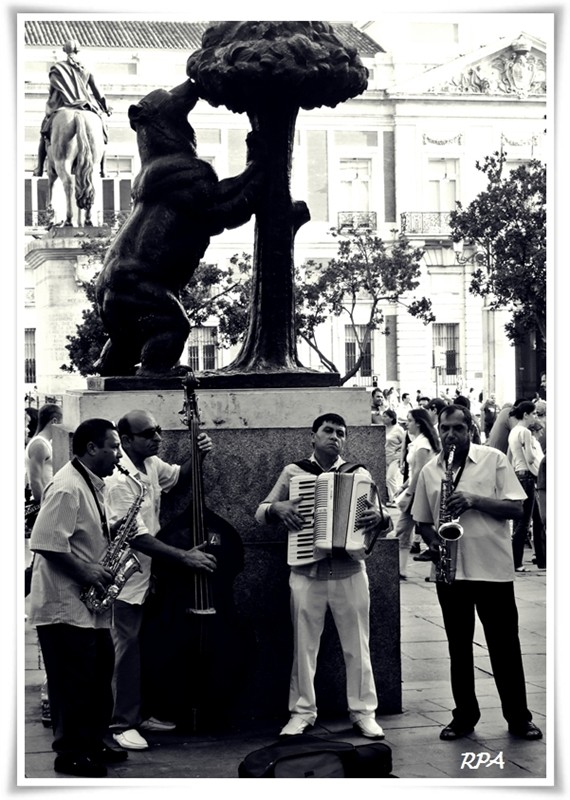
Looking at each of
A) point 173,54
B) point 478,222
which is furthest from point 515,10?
point 173,54

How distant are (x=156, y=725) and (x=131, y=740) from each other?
0.30 m

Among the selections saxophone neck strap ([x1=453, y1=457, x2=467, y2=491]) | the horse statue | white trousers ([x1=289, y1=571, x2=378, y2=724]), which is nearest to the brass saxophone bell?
saxophone neck strap ([x1=453, y1=457, x2=467, y2=491])

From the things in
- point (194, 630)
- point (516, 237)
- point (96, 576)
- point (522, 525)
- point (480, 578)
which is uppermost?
point (516, 237)

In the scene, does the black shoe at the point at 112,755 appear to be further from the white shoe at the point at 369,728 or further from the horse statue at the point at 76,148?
the horse statue at the point at 76,148

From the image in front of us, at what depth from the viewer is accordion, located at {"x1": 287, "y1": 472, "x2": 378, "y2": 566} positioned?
6.41 metres

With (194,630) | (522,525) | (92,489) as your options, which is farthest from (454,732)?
(522,525)

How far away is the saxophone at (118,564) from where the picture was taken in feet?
18.9

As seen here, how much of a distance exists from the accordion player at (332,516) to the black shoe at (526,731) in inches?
44.3

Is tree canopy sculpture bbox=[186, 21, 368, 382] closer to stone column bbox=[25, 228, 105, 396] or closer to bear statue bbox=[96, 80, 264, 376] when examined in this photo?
bear statue bbox=[96, 80, 264, 376]

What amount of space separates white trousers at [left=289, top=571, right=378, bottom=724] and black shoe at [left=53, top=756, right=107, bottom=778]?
1121mm

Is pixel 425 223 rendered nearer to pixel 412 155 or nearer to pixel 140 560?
pixel 412 155

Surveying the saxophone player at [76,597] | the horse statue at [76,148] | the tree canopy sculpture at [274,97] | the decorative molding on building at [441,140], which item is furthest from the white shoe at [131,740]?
the decorative molding on building at [441,140]

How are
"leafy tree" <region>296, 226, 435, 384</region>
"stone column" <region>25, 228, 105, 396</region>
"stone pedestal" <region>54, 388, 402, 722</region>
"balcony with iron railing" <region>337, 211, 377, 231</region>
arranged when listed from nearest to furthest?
"stone pedestal" <region>54, 388, 402, 722</region>, "stone column" <region>25, 228, 105, 396</region>, "leafy tree" <region>296, 226, 435, 384</region>, "balcony with iron railing" <region>337, 211, 377, 231</region>

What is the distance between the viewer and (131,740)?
6340mm
